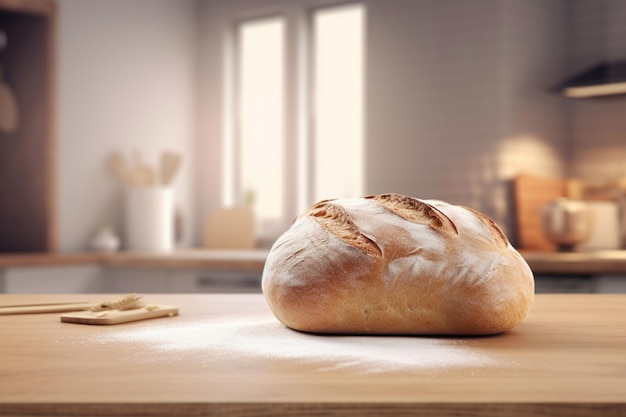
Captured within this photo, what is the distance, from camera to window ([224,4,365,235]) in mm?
3818

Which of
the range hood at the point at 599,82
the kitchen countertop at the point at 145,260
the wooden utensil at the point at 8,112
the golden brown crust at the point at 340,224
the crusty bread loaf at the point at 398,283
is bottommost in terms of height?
the kitchen countertop at the point at 145,260

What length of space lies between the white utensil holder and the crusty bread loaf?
109 inches

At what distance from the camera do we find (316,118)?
3.94m

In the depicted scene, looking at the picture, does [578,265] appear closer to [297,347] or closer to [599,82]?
[599,82]

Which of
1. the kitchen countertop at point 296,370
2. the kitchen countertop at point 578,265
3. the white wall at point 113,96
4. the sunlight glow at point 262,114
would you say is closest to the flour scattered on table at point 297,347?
the kitchen countertop at point 296,370

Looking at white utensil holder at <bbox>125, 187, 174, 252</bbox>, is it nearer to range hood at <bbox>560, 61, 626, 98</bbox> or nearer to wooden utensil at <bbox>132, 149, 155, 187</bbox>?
wooden utensil at <bbox>132, 149, 155, 187</bbox>

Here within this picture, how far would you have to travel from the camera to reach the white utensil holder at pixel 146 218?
3592 mm

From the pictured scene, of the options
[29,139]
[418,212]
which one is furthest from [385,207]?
[29,139]

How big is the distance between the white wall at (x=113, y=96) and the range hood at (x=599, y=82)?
6.40ft

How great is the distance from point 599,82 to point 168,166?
78.5 inches

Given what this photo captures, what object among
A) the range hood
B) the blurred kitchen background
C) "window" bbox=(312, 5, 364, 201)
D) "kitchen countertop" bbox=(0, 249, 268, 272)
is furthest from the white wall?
the range hood

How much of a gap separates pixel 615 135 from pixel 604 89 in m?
0.24

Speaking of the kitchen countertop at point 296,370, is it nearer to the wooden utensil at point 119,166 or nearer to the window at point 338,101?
the wooden utensil at point 119,166

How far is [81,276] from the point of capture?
307cm
